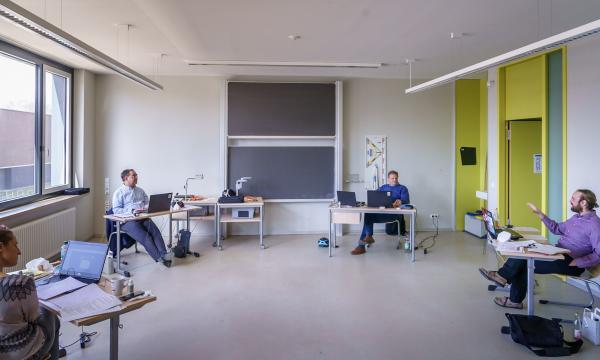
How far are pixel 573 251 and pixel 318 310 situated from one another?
2464 mm

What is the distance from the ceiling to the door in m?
1.38

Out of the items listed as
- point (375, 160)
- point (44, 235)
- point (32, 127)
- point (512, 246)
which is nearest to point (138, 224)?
point (44, 235)

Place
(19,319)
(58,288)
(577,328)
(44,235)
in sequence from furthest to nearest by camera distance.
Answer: (44,235)
(577,328)
(58,288)
(19,319)

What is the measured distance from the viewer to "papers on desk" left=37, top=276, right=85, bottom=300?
2.13 m

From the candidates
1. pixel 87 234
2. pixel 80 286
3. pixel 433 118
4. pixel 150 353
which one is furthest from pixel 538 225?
pixel 87 234

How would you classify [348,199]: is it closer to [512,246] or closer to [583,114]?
[512,246]

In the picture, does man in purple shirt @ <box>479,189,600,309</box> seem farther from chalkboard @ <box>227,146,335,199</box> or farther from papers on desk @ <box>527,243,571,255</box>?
chalkboard @ <box>227,146,335,199</box>

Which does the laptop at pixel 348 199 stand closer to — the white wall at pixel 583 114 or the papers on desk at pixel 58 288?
the white wall at pixel 583 114

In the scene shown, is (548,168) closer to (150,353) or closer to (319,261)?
(319,261)

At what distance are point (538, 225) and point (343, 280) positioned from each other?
3.47 m

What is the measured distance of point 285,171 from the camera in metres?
6.84

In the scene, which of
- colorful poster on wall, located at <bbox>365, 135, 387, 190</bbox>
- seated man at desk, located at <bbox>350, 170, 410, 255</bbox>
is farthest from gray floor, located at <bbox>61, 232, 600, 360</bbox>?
colorful poster on wall, located at <bbox>365, 135, 387, 190</bbox>

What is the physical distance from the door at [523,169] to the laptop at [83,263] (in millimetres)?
5694

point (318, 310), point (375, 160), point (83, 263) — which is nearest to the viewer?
point (83, 263)
